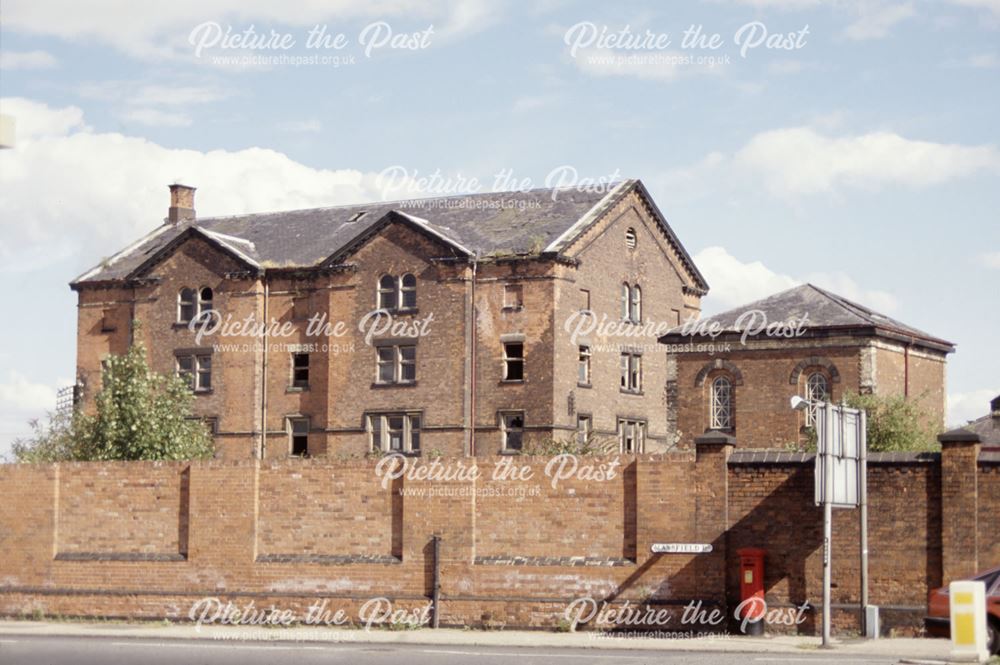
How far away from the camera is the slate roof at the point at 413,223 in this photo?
55750 millimetres

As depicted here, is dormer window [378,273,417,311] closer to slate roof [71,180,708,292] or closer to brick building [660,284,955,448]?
slate roof [71,180,708,292]

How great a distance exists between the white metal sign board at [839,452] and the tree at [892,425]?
57.0ft

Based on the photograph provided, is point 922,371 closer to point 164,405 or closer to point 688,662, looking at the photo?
point 164,405

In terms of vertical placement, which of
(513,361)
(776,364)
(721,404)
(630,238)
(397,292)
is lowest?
(721,404)

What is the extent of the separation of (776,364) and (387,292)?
1579 centimetres

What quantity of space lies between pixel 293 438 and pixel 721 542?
111 feet

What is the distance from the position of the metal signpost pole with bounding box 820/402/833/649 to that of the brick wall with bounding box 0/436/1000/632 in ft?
4.81

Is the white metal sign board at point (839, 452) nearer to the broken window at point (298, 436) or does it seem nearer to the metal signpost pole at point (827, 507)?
the metal signpost pole at point (827, 507)

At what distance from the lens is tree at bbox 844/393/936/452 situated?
42.5 m

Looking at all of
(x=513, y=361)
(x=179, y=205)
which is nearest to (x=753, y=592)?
(x=513, y=361)

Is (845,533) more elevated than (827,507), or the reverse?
(827,507)

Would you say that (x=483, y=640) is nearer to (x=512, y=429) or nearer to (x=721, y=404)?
(x=721, y=404)

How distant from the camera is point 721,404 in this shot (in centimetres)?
4850

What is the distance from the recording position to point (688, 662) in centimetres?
2072
